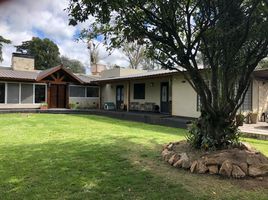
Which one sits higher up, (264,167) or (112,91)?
(112,91)

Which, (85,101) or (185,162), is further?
(85,101)

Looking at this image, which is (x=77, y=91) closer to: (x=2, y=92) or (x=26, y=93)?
(x=26, y=93)

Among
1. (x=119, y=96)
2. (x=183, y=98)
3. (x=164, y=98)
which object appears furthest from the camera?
(x=119, y=96)

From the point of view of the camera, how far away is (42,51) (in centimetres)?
4562

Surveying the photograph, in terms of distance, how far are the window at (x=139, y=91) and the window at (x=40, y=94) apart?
24.9 feet

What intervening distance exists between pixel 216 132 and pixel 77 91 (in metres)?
19.6

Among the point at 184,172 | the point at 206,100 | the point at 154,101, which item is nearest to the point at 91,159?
the point at 184,172

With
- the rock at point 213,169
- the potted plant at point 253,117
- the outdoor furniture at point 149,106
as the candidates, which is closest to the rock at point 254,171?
the rock at point 213,169

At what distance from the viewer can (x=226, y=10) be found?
17.6 feet

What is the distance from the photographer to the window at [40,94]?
2244 cm

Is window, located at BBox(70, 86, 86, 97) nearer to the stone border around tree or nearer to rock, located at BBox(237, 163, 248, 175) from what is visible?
the stone border around tree

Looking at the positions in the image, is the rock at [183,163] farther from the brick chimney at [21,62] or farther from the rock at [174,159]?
Result: the brick chimney at [21,62]

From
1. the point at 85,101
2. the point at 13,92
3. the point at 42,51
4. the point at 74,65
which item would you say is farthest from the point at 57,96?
the point at 74,65

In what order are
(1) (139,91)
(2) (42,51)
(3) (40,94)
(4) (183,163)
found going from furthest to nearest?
(2) (42,51) < (3) (40,94) < (1) (139,91) < (4) (183,163)
